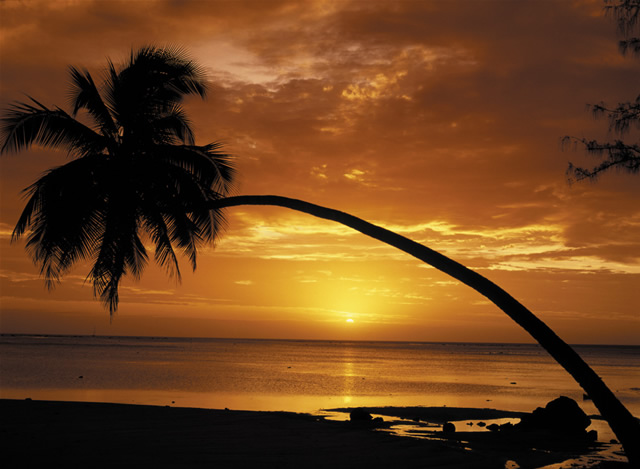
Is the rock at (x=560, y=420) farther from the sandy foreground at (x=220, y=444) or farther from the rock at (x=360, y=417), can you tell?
the rock at (x=360, y=417)

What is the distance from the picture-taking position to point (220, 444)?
1336 cm

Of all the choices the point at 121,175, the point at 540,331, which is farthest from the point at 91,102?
the point at 540,331

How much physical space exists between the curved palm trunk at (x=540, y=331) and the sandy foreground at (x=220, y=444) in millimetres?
3256

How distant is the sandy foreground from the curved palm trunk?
3256mm

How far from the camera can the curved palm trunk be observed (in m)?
10.0

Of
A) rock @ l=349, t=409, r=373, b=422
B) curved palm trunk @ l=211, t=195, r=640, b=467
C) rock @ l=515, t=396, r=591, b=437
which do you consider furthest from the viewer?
rock @ l=349, t=409, r=373, b=422

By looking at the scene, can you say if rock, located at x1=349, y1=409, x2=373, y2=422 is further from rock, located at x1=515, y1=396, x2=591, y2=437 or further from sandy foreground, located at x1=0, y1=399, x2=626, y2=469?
rock, located at x1=515, y1=396, x2=591, y2=437

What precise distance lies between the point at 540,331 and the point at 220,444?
7492 mm

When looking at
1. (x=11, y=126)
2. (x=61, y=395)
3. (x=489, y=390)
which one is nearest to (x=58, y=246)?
(x=11, y=126)

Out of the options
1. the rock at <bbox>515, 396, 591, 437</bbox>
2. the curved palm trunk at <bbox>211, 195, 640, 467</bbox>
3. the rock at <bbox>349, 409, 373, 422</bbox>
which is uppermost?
the curved palm trunk at <bbox>211, 195, 640, 467</bbox>

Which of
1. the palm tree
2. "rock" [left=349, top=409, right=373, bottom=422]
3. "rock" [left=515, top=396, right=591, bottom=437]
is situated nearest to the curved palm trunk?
the palm tree

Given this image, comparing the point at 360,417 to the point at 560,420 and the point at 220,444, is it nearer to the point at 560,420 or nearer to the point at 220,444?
the point at 560,420

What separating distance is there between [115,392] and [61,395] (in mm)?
3101

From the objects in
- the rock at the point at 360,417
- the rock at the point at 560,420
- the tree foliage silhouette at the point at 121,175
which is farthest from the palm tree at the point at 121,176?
the rock at the point at 560,420
